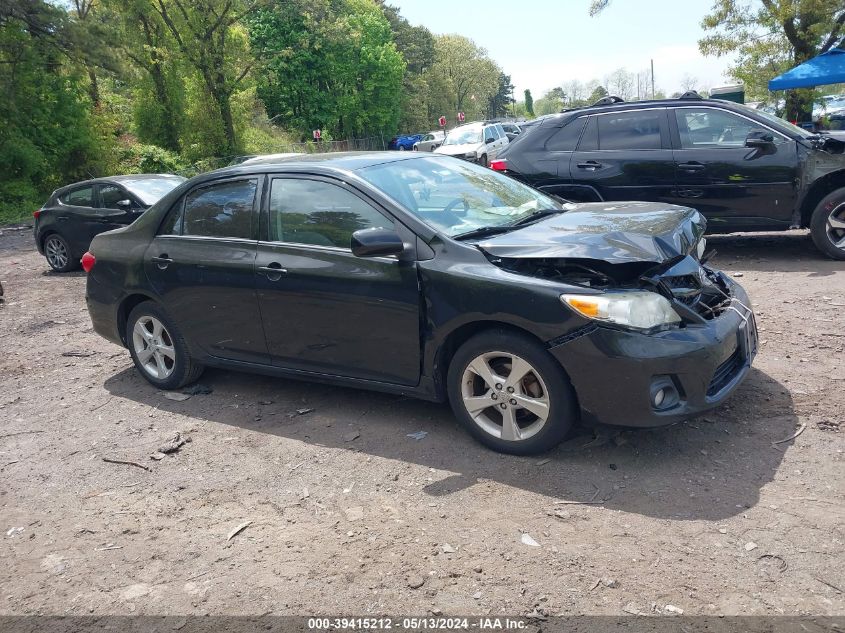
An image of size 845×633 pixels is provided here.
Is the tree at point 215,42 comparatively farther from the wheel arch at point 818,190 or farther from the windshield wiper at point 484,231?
the windshield wiper at point 484,231

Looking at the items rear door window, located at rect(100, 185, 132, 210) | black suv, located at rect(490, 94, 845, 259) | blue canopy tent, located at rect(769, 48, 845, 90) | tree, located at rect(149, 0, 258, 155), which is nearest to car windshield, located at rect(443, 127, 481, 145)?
tree, located at rect(149, 0, 258, 155)

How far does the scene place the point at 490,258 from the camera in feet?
14.0

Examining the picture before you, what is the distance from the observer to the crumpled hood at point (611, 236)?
13.2 ft

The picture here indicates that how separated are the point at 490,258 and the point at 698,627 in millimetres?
2195

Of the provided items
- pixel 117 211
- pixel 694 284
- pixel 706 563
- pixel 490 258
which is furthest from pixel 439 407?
pixel 117 211

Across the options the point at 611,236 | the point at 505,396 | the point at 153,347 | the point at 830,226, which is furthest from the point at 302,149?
the point at 505,396

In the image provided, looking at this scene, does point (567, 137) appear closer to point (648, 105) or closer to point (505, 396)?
point (648, 105)

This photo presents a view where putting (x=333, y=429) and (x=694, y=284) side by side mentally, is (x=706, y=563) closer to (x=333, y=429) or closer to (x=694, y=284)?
(x=694, y=284)

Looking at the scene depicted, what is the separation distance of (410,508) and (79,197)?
33.9ft

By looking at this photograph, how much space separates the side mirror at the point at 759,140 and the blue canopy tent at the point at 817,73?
A: 8.30 metres

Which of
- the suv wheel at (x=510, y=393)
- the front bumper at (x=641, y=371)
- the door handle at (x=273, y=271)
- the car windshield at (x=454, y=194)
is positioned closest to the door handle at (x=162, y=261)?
the door handle at (x=273, y=271)

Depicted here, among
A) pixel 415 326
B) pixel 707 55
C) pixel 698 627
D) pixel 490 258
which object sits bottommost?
pixel 698 627

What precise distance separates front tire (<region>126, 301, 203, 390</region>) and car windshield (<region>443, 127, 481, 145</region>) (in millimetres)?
21298

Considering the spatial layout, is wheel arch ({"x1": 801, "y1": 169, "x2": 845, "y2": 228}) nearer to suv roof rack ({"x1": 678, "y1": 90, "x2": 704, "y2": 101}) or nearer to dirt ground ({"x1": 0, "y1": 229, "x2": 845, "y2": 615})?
suv roof rack ({"x1": 678, "y1": 90, "x2": 704, "y2": 101})
